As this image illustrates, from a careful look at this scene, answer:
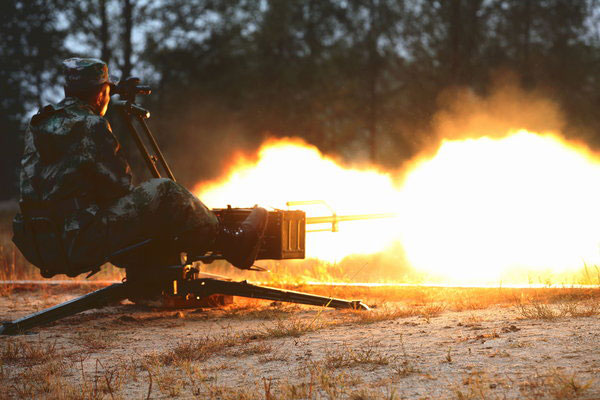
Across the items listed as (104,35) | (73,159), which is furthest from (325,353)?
(104,35)

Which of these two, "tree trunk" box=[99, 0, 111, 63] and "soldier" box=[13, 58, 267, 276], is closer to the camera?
"soldier" box=[13, 58, 267, 276]

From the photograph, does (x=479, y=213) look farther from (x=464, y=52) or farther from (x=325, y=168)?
(x=464, y=52)

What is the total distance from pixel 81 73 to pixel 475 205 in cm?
658

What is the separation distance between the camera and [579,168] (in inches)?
456

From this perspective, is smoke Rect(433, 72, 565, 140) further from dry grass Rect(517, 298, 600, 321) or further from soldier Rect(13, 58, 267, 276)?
soldier Rect(13, 58, 267, 276)

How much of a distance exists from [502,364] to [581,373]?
0.49 m

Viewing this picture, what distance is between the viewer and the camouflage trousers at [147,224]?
545 centimetres

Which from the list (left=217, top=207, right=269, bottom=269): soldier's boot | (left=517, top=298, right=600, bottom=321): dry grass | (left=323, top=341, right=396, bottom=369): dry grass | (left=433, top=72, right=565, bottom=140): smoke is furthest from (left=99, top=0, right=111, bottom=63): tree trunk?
(left=323, top=341, right=396, bottom=369): dry grass

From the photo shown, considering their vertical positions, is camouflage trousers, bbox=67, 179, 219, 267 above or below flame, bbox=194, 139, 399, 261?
below

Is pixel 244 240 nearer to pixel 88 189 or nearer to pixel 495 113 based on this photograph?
pixel 88 189

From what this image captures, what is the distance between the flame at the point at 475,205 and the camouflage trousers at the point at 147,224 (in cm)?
405

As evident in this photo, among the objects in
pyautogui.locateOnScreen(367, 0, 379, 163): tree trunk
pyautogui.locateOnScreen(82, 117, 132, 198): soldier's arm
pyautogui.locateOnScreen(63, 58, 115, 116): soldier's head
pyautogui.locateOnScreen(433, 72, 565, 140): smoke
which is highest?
pyautogui.locateOnScreen(367, 0, 379, 163): tree trunk

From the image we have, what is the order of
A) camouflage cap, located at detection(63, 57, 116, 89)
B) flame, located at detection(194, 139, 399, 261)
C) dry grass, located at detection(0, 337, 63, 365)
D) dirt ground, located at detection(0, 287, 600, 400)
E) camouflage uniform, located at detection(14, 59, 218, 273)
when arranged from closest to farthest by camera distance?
dirt ground, located at detection(0, 287, 600, 400)
dry grass, located at detection(0, 337, 63, 365)
camouflage uniform, located at detection(14, 59, 218, 273)
camouflage cap, located at detection(63, 57, 116, 89)
flame, located at detection(194, 139, 399, 261)

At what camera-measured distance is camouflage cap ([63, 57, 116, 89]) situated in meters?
5.81
